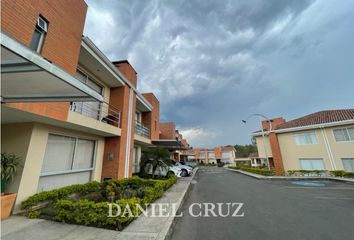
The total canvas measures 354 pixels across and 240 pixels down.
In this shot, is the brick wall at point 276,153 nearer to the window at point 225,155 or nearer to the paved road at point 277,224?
the paved road at point 277,224

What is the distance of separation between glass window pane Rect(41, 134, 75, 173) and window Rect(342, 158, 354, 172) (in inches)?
1042

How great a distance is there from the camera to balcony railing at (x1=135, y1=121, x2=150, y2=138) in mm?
15341

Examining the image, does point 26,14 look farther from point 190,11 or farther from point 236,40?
point 236,40

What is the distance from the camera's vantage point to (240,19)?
1109 centimetres

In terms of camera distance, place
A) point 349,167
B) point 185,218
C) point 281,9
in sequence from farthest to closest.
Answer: point 349,167 → point 281,9 → point 185,218

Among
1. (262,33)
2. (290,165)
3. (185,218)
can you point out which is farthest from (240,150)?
(185,218)

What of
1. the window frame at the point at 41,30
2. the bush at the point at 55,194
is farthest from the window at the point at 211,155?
the window frame at the point at 41,30

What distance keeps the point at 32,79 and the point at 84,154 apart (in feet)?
24.6

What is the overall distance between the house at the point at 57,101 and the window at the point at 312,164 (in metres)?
22.3

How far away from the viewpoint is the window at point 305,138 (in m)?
20.8

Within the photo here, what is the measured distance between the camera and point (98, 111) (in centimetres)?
1012

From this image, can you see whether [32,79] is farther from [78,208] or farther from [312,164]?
[312,164]

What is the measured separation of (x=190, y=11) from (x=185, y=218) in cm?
1164

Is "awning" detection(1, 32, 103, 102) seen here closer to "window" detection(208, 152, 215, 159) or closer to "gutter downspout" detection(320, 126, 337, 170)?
"gutter downspout" detection(320, 126, 337, 170)
